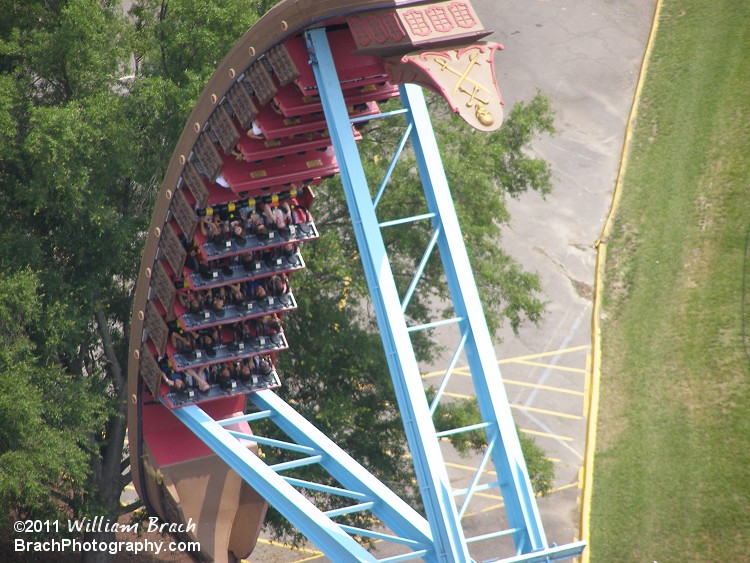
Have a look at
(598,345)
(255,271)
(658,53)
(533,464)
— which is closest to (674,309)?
(598,345)

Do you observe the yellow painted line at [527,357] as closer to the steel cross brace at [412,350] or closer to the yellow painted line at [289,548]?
the yellow painted line at [289,548]

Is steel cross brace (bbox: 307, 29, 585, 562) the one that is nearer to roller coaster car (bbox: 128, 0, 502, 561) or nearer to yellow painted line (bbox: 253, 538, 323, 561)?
roller coaster car (bbox: 128, 0, 502, 561)

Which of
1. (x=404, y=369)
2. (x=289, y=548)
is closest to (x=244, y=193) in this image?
(x=404, y=369)

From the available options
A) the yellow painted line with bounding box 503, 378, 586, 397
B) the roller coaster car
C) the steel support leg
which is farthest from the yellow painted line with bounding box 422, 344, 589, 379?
the steel support leg

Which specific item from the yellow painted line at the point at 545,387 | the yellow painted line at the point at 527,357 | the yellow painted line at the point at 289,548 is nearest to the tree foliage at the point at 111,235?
the yellow painted line at the point at 289,548

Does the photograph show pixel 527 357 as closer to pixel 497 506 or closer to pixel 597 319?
pixel 597 319

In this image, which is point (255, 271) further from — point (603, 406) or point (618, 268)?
point (618, 268)

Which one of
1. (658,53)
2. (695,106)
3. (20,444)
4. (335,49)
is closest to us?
(335,49)
